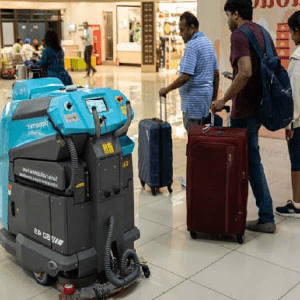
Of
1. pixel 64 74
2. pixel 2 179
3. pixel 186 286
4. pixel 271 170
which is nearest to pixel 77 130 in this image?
pixel 2 179

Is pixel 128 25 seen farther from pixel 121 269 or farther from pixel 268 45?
pixel 121 269

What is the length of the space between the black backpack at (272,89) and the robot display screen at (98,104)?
1.14 metres

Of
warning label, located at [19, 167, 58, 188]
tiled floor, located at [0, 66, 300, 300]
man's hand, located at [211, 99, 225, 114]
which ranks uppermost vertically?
man's hand, located at [211, 99, 225, 114]

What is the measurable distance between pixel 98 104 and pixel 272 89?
4.05 ft

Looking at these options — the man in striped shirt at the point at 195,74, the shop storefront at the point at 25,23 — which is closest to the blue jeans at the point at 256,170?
the man in striped shirt at the point at 195,74

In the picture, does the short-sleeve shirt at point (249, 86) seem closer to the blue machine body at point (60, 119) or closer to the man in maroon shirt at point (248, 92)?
the man in maroon shirt at point (248, 92)

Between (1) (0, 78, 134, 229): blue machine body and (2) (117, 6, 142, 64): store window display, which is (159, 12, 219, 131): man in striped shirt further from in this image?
(2) (117, 6, 142, 64): store window display

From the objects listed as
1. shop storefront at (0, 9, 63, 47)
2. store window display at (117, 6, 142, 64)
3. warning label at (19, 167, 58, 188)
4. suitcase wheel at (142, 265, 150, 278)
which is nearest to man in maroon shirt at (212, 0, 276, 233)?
suitcase wheel at (142, 265, 150, 278)

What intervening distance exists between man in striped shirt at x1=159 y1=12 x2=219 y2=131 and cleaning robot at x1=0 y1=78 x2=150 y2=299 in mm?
1387

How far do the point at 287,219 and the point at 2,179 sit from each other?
208cm

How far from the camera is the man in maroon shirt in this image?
317cm

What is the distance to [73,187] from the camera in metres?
2.47

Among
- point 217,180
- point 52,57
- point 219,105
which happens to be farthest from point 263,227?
point 52,57

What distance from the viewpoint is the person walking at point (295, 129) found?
360 cm
